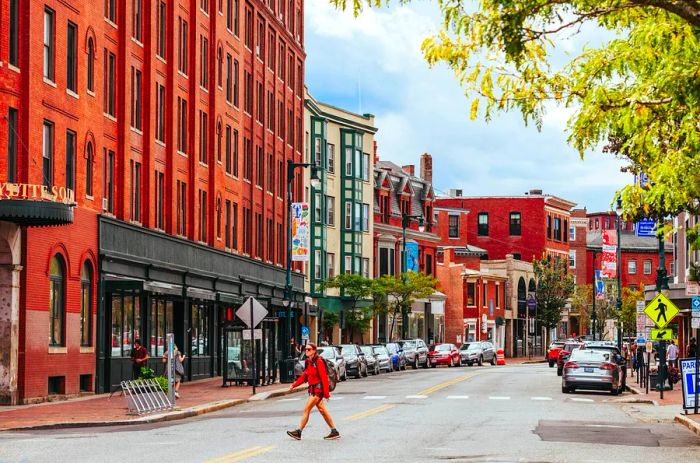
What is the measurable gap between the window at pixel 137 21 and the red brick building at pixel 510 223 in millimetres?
76912

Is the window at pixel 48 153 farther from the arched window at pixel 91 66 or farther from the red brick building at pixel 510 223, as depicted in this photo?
the red brick building at pixel 510 223

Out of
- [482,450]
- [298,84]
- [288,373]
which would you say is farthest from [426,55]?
[298,84]

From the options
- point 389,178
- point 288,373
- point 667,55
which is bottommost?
point 288,373

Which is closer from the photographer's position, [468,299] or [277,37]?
[277,37]

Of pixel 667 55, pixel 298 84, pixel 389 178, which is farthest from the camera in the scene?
pixel 389 178

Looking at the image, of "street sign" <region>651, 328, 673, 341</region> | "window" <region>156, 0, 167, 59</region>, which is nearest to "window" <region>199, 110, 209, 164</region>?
"window" <region>156, 0, 167, 59</region>

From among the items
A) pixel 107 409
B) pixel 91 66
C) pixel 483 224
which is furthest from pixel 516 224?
pixel 107 409

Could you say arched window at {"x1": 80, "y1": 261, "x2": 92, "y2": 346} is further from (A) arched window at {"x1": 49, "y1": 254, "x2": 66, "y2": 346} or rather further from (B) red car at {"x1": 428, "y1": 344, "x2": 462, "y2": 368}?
(B) red car at {"x1": 428, "y1": 344, "x2": 462, "y2": 368}

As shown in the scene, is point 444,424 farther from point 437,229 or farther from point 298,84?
point 437,229

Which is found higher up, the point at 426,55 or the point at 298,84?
the point at 298,84

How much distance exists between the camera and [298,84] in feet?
243

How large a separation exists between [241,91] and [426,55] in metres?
43.7

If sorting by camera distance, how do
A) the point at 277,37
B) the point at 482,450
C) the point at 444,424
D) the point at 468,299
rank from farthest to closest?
1. the point at 468,299
2. the point at 277,37
3. the point at 444,424
4. the point at 482,450

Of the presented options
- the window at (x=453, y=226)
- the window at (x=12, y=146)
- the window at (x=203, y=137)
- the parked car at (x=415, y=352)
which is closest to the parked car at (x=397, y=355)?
the parked car at (x=415, y=352)
